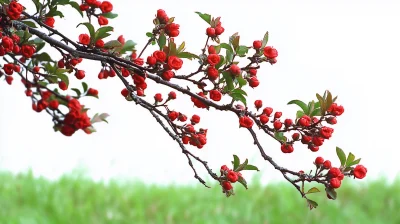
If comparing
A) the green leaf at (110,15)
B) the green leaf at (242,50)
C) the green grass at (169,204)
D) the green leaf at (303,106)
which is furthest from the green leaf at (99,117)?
the green grass at (169,204)

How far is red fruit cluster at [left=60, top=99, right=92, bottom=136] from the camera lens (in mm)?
1227

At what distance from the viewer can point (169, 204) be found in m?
4.54

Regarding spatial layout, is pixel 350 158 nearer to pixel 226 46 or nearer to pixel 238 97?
pixel 238 97

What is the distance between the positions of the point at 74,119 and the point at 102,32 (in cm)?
38

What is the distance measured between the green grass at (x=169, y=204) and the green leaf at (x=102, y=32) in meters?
2.83

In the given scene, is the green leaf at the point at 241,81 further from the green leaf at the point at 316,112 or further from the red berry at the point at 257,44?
the green leaf at the point at 316,112

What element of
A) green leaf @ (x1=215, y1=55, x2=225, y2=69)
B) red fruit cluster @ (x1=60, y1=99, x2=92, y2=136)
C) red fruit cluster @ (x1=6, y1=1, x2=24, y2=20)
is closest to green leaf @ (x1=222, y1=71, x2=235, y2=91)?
green leaf @ (x1=215, y1=55, x2=225, y2=69)

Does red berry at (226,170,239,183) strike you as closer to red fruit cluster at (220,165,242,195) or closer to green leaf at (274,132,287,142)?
red fruit cluster at (220,165,242,195)

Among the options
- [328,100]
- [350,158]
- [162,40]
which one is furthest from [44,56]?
[350,158]

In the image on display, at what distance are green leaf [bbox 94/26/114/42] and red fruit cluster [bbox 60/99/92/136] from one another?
341 millimetres

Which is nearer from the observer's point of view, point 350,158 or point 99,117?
point 99,117

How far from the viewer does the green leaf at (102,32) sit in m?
1.52

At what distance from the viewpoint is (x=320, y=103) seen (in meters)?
1.59

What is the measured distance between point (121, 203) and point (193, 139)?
296 centimetres
